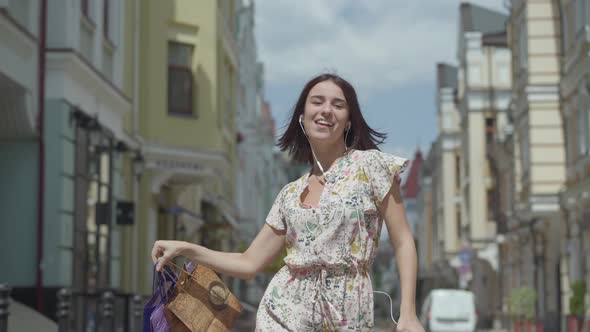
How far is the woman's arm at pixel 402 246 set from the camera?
4.34m

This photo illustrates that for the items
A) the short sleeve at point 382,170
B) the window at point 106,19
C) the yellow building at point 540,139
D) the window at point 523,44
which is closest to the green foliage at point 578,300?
the yellow building at point 540,139

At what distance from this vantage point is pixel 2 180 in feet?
55.7

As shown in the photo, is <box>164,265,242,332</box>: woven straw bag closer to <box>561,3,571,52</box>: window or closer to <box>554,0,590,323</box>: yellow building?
<box>554,0,590,323</box>: yellow building

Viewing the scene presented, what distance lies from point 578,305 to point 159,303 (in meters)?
24.2

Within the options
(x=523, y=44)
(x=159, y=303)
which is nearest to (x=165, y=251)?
(x=159, y=303)

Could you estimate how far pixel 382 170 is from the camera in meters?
4.57

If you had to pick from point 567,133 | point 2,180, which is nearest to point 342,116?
point 2,180

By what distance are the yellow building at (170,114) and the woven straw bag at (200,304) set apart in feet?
64.0

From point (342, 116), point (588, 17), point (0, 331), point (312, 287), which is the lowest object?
point (0, 331)

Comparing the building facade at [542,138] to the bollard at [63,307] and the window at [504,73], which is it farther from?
the bollard at [63,307]

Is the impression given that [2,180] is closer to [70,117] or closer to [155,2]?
[70,117]

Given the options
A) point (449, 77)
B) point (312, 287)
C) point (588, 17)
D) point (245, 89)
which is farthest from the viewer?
point (449, 77)

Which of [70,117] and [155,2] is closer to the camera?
[70,117]

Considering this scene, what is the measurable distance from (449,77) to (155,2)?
1864 inches
